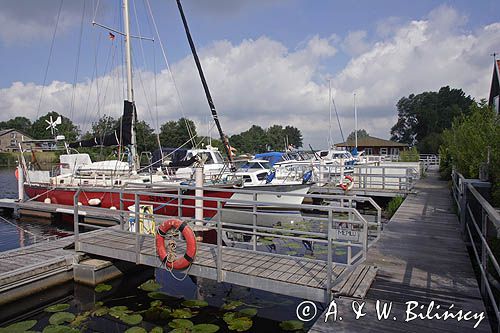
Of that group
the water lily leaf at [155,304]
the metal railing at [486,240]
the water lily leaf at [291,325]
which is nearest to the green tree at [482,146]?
the metal railing at [486,240]

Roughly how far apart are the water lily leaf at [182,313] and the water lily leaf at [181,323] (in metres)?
0.22

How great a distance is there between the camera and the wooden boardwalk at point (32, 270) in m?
6.40

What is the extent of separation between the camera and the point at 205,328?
18.2ft

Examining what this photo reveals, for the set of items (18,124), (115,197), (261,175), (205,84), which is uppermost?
(18,124)

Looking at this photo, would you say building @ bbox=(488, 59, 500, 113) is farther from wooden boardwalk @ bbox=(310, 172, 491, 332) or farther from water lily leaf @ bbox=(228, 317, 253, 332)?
water lily leaf @ bbox=(228, 317, 253, 332)

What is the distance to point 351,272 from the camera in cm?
552

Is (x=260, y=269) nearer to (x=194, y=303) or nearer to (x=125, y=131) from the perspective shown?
(x=194, y=303)

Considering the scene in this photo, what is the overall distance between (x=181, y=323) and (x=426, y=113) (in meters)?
83.6

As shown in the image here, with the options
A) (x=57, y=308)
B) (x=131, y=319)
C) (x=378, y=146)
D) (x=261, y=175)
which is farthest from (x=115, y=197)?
(x=378, y=146)

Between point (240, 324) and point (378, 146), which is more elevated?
point (378, 146)

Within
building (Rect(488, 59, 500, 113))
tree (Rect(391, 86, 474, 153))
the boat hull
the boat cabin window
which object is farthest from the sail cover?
tree (Rect(391, 86, 474, 153))

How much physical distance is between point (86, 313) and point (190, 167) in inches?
358

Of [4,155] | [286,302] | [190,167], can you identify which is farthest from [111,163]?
[4,155]

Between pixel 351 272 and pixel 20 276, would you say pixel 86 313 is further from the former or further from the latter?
pixel 351 272
